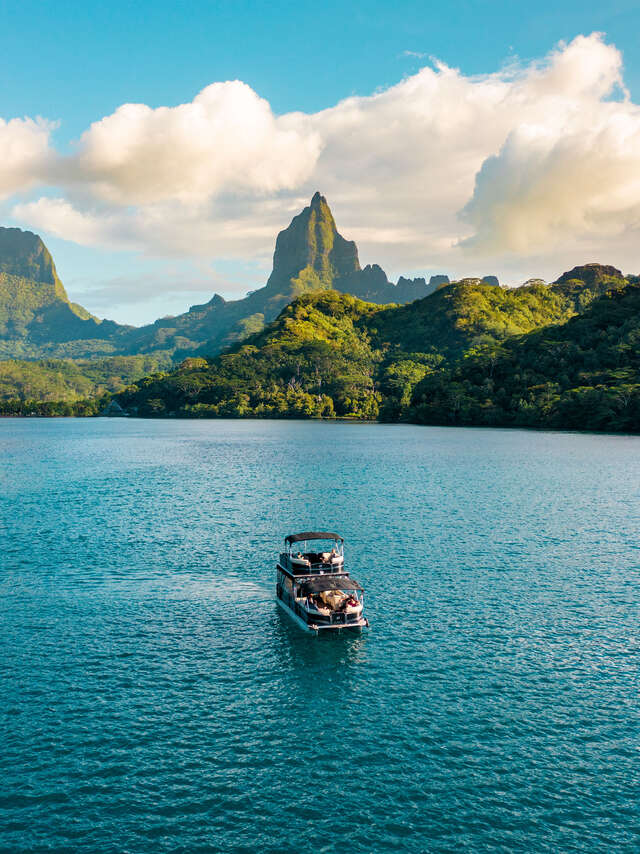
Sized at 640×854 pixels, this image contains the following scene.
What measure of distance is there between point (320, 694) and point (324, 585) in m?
12.9

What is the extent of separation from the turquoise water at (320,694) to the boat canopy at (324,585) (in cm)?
361

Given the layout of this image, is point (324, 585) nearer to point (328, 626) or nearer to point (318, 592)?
point (318, 592)

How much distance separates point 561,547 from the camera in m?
75.1

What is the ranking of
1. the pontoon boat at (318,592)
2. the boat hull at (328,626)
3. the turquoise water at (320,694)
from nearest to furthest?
the turquoise water at (320,694) → the boat hull at (328,626) → the pontoon boat at (318,592)

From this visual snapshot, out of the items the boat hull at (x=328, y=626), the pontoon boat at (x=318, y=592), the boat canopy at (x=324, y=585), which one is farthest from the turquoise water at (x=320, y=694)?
the boat canopy at (x=324, y=585)

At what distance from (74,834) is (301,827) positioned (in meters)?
9.65

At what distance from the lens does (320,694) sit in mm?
38156

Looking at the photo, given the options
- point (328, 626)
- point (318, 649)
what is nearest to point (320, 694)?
point (318, 649)

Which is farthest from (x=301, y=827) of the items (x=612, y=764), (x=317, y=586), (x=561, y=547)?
(x=561, y=547)

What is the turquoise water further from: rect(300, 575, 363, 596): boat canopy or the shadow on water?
rect(300, 575, 363, 596): boat canopy

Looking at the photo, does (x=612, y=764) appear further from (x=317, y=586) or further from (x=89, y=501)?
(x=89, y=501)

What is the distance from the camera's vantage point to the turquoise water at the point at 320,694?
87.6 feet

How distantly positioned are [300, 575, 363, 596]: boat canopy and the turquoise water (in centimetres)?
361

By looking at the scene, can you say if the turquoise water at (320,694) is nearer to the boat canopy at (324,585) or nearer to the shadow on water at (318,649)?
the shadow on water at (318,649)
